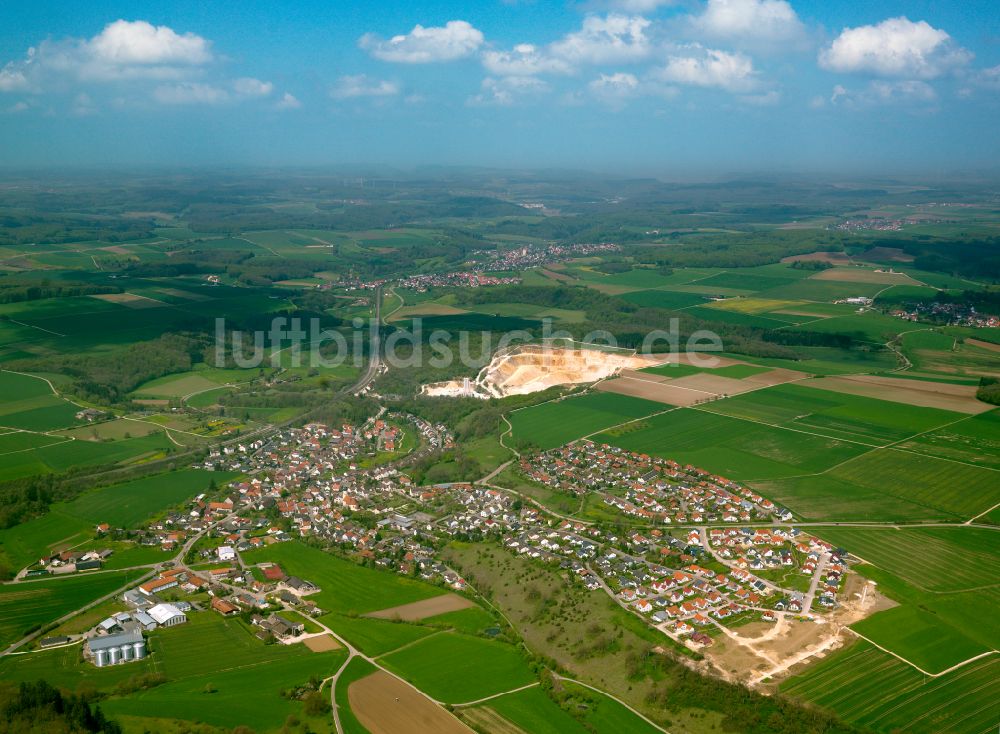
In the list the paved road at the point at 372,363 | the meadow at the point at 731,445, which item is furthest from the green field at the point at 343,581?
the paved road at the point at 372,363

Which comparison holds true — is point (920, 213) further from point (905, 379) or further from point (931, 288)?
point (905, 379)

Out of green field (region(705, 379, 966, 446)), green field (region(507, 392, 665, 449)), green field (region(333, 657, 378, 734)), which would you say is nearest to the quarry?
green field (region(507, 392, 665, 449))

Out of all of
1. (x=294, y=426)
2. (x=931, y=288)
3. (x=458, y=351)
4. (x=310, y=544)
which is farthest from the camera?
(x=931, y=288)

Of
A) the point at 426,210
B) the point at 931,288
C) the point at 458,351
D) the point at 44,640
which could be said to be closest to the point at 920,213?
the point at 931,288

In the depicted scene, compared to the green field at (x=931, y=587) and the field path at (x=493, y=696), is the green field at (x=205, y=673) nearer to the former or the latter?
the field path at (x=493, y=696)

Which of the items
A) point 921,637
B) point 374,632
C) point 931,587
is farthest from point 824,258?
point 374,632

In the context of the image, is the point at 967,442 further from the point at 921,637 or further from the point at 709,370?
the point at 921,637
